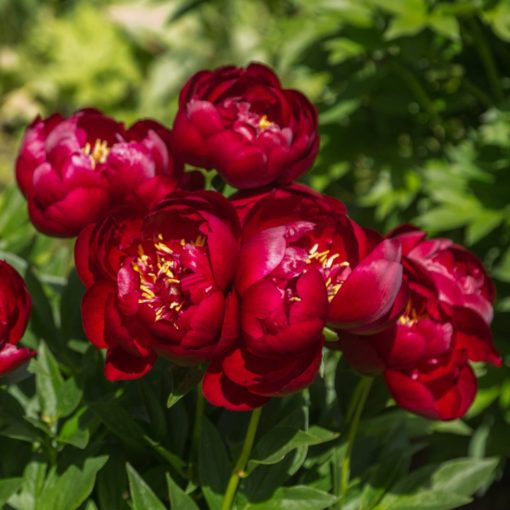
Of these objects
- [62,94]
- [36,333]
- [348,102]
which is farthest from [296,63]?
[62,94]

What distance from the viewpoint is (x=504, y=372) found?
5.50 ft

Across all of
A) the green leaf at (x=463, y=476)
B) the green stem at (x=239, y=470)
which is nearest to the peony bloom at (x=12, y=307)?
the green stem at (x=239, y=470)

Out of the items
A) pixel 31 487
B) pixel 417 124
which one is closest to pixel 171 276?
pixel 31 487

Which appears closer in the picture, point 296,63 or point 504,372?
point 504,372

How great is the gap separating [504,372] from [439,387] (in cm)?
79

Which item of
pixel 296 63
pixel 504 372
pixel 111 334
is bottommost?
pixel 504 372

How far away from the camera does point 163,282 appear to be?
801 mm

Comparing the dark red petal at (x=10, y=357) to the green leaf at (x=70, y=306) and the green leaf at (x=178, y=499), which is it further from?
the green leaf at (x=70, y=306)

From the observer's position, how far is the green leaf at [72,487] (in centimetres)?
91

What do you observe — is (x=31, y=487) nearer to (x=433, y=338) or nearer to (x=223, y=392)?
(x=223, y=392)

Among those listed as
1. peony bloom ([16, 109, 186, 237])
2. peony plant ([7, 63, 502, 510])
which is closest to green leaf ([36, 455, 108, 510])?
peony plant ([7, 63, 502, 510])

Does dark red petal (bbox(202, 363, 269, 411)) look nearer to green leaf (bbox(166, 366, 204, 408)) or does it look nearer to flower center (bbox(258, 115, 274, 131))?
green leaf (bbox(166, 366, 204, 408))

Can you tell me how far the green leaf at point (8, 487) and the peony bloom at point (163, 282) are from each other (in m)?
0.17

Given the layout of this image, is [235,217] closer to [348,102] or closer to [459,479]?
[459,479]
